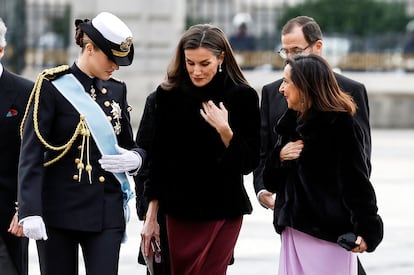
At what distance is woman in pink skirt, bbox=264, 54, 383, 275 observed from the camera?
Answer: 555 cm

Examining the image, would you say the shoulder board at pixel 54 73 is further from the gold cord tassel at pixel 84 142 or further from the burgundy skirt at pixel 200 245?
the burgundy skirt at pixel 200 245

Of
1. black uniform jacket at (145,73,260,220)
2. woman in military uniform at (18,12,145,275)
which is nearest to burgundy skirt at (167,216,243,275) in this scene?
black uniform jacket at (145,73,260,220)

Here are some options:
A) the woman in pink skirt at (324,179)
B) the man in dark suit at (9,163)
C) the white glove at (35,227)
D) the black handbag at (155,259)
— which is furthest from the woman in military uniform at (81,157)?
the woman in pink skirt at (324,179)

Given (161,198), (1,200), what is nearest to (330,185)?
(161,198)

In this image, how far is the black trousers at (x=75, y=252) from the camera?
18.8ft

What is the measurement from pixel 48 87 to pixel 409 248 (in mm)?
4948

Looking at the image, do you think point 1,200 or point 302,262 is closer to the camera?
point 302,262

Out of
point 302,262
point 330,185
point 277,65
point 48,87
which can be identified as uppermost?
point 48,87

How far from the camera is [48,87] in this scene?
19.2 ft

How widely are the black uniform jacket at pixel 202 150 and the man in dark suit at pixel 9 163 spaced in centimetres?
78

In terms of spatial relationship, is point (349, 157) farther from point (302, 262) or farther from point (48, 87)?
point (48, 87)

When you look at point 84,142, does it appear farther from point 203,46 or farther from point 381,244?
point 381,244

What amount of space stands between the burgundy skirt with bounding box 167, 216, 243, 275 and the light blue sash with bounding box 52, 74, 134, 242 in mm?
377

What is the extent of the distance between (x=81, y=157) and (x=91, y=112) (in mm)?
221
